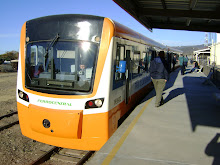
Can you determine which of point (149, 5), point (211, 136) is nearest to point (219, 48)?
point (149, 5)

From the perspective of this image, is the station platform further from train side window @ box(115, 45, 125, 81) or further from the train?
train side window @ box(115, 45, 125, 81)

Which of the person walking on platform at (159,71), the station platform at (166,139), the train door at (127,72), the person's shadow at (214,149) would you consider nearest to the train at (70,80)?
the station platform at (166,139)

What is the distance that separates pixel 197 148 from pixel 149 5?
189 inches

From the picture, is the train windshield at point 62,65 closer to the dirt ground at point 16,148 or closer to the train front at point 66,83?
the train front at point 66,83

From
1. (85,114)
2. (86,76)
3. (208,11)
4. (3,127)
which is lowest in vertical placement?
(3,127)

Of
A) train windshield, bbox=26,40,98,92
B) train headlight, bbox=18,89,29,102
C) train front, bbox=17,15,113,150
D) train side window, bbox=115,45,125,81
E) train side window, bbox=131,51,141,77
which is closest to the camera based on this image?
train front, bbox=17,15,113,150

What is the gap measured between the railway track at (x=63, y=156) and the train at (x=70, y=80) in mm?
354

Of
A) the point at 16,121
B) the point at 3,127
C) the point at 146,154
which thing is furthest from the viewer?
the point at 16,121

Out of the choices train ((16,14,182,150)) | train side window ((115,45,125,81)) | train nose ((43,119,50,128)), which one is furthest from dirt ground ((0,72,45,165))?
train side window ((115,45,125,81))

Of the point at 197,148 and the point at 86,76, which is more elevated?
the point at 86,76

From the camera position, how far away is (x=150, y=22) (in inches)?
372

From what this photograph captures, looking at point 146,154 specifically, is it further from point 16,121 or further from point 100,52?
point 16,121

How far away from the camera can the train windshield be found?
436cm

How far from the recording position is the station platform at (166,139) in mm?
3549
